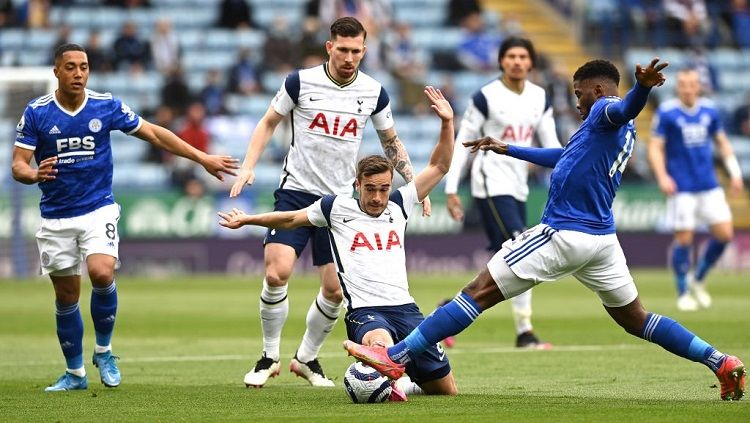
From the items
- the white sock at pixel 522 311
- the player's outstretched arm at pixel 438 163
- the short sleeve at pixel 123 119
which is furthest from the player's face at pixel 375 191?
the white sock at pixel 522 311

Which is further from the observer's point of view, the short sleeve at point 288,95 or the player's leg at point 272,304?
the short sleeve at point 288,95

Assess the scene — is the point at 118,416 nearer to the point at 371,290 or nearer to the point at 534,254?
the point at 371,290

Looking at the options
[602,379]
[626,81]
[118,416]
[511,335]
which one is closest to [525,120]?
[511,335]

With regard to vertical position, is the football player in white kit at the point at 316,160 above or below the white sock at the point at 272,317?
above

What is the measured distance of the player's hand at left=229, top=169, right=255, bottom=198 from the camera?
9477 mm

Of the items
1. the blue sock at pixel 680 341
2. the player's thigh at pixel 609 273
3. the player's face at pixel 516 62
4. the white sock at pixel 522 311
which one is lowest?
the white sock at pixel 522 311

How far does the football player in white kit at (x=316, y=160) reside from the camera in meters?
10.2

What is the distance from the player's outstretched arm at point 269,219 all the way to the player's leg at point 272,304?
0.79m

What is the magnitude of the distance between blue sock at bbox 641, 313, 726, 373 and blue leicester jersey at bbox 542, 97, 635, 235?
652 millimetres

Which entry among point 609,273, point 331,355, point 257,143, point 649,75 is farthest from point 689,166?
point 649,75

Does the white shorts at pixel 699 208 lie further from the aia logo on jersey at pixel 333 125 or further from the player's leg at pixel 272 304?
the player's leg at pixel 272 304

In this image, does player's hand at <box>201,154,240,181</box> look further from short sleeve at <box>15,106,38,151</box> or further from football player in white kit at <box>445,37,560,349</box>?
football player in white kit at <box>445,37,560,349</box>

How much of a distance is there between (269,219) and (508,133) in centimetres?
447

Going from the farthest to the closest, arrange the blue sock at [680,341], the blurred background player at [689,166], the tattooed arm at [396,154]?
the blurred background player at [689,166] < the tattooed arm at [396,154] < the blue sock at [680,341]
